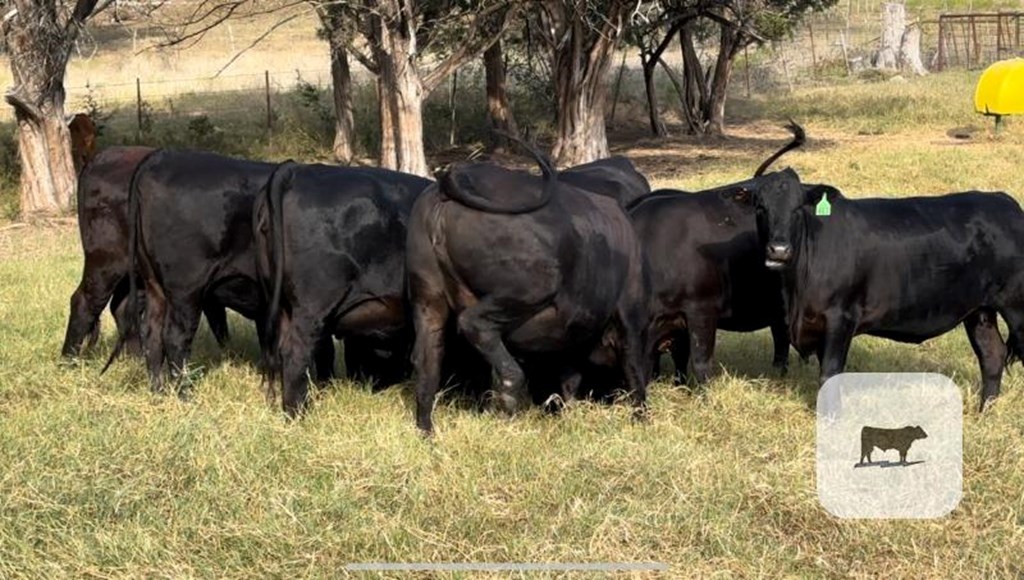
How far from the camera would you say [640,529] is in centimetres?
498

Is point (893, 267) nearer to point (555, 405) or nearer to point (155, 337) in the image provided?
point (555, 405)

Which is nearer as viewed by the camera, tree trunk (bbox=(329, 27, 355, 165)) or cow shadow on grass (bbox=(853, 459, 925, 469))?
cow shadow on grass (bbox=(853, 459, 925, 469))

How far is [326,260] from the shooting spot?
261 inches

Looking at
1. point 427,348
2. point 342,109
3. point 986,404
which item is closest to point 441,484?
point 427,348

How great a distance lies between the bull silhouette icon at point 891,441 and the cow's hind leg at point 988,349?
1321 mm

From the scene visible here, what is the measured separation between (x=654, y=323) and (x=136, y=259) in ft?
10.3

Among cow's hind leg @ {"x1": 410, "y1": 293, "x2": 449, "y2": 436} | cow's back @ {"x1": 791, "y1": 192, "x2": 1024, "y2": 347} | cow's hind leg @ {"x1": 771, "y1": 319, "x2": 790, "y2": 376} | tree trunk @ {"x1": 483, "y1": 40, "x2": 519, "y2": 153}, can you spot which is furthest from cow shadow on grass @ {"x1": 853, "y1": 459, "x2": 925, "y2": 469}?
tree trunk @ {"x1": 483, "y1": 40, "x2": 519, "y2": 153}

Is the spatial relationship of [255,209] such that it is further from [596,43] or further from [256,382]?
[596,43]

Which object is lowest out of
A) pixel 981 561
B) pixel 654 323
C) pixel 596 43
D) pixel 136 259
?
pixel 981 561

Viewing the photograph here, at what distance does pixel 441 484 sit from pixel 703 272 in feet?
8.77

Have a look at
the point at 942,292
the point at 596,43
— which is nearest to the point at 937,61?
the point at 596,43

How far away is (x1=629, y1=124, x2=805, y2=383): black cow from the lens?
7445 mm

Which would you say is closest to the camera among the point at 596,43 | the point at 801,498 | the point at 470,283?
the point at 801,498

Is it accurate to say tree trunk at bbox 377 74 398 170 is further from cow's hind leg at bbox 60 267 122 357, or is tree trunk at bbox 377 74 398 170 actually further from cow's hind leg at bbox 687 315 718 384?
cow's hind leg at bbox 687 315 718 384
